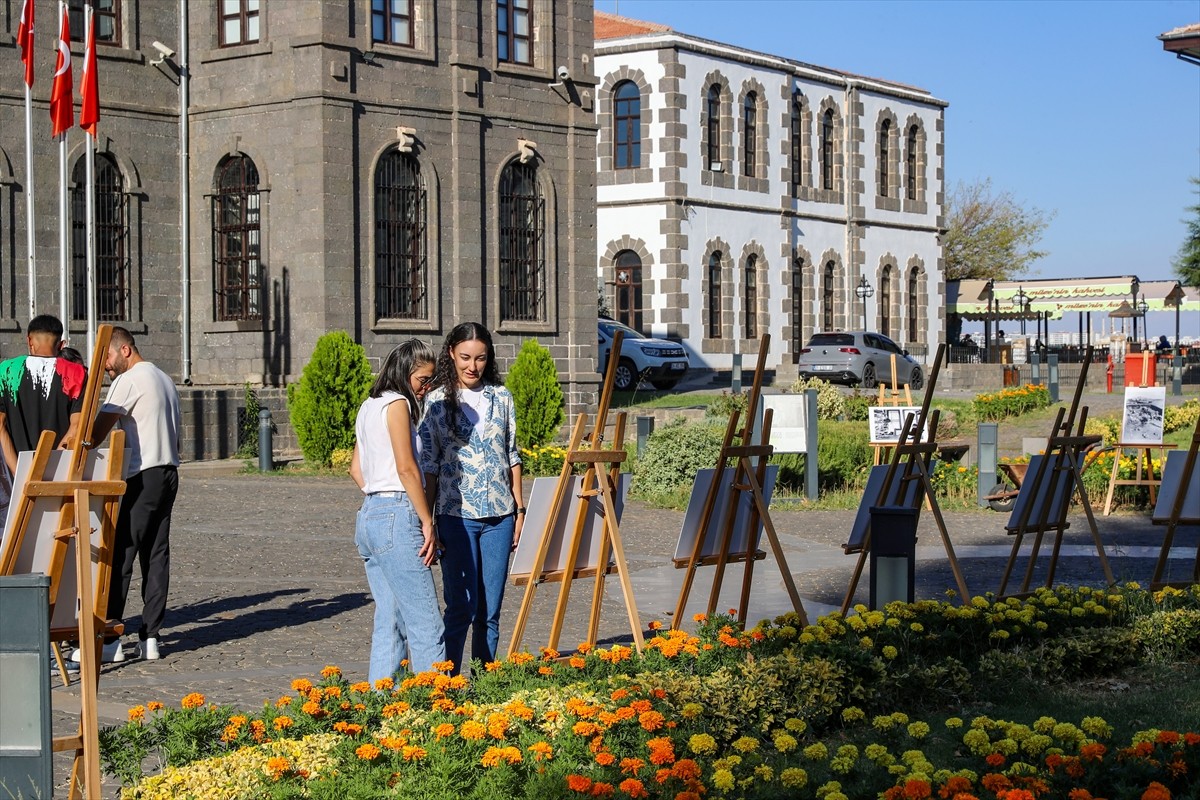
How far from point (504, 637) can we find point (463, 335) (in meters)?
3.14

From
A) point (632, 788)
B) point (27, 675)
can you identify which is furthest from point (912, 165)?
point (27, 675)

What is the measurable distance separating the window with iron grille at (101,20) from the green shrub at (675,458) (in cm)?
1162

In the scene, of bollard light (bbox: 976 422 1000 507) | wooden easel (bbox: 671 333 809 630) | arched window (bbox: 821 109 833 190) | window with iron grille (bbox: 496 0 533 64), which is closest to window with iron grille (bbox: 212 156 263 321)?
window with iron grille (bbox: 496 0 533 64)

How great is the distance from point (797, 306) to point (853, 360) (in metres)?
8.49

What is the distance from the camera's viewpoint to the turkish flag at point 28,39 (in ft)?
72.7

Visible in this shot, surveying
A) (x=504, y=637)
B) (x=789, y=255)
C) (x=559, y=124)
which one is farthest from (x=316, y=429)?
(x=789, y=255)

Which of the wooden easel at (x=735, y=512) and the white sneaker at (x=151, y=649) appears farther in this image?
the white sneaker at (x=151, y=649)

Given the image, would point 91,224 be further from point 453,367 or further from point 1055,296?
point 1055,296

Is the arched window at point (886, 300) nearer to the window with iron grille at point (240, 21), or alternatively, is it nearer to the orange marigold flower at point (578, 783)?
the window with iron grille at point (240, 21)

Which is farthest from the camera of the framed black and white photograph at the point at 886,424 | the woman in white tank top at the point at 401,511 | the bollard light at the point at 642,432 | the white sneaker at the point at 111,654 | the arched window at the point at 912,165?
the arched window at the point at 912,165

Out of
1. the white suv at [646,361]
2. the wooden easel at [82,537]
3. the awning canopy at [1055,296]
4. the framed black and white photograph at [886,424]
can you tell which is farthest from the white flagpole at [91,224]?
the awning canopy at [1055,296]

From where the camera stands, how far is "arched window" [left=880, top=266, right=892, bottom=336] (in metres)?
51.3

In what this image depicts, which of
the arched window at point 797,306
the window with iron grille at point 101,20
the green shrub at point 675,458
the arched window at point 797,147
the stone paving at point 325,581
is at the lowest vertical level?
the stone paving at point 325,581

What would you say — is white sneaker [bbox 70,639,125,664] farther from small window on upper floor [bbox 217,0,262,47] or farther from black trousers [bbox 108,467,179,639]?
small window on upper floor [bbox 217,0,262,47]
